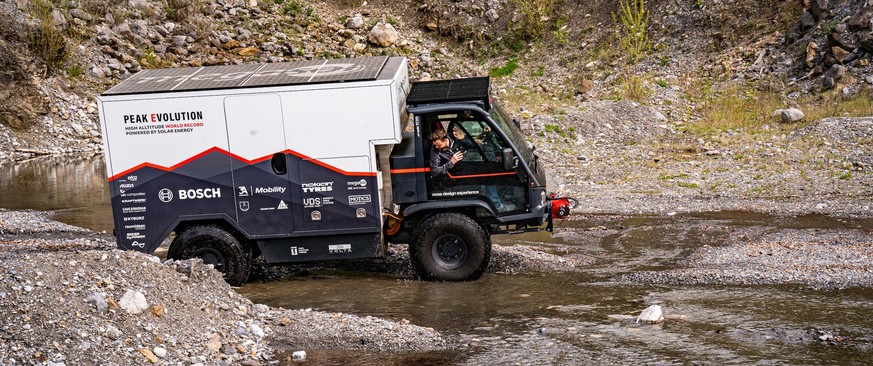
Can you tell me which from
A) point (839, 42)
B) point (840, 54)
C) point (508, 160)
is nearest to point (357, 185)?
point (508, 160)

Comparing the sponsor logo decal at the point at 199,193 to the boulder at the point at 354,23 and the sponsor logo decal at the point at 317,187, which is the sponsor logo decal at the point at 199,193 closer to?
the sponsor logo decal at the point at 317,187

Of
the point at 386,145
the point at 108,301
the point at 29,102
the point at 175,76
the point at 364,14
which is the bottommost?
the point at 108,301

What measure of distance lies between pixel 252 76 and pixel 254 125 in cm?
82

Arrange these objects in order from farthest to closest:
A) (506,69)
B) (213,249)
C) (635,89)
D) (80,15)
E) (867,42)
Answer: (80,15) < (506,69) < (635,89) < (867,42) < (213,249)

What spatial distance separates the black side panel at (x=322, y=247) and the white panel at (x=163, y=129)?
145 centimetres

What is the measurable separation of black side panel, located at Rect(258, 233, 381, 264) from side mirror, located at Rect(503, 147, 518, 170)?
1869 mm

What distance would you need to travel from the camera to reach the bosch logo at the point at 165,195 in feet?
36.3

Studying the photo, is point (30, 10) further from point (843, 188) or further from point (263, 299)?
point (843, 188)

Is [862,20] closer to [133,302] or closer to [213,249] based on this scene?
[213,249]

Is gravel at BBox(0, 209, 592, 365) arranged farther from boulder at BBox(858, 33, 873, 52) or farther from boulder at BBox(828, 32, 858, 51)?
boulder at BBox(828, 32, 858, 51)

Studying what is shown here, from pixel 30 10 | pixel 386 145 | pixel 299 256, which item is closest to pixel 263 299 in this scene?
pixel 299 256

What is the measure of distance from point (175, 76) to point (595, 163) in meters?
10.6

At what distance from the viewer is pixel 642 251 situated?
13.1m

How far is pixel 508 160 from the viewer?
10.9 metres
